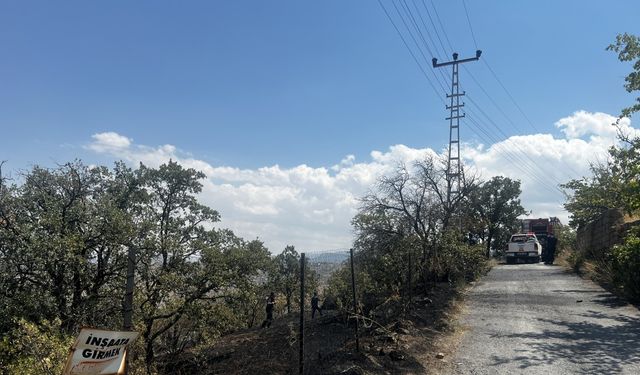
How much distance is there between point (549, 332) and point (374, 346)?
15.1 ft

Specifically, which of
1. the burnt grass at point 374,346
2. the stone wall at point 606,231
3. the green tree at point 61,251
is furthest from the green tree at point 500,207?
the green tree at point 61,251

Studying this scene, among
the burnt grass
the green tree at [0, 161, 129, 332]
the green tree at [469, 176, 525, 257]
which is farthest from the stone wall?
the green tree at [469, 176, 525, 257]

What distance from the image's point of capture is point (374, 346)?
948 cm

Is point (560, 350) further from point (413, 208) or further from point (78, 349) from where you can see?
point (413, 208)

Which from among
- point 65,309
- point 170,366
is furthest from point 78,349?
point 170,366

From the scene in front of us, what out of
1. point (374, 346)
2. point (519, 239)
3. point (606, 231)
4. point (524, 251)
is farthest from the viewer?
point (519, 239)

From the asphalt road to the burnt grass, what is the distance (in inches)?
27.2

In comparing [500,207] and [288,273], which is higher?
[500,207]

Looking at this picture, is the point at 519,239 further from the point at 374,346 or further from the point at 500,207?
the point at 374,346

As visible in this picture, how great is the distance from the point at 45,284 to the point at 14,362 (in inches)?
218

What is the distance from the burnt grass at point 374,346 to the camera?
27.5 ft

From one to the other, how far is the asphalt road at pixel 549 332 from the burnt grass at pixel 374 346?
0.69 metres

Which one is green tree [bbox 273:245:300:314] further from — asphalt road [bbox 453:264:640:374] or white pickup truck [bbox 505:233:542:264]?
asphalt road [bbox 453:264:640:374]

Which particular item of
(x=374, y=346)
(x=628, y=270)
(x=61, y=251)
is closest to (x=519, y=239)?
(x=628, y=270)
